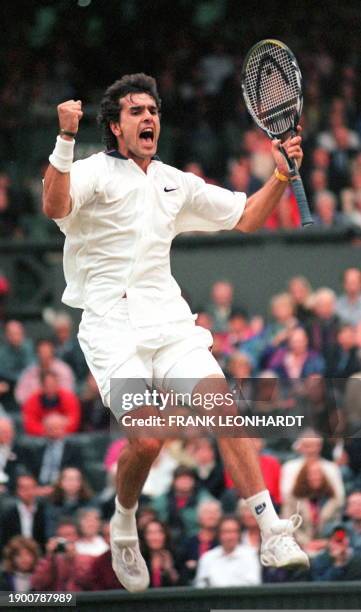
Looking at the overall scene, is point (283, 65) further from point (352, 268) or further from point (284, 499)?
point (352, 268)

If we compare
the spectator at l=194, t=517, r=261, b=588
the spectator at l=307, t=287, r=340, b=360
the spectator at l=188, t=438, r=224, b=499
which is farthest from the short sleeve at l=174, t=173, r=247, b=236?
the spectator at l=307, t=287, r=340, b=360

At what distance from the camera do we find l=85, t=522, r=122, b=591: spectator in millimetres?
9945

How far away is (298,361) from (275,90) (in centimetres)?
550

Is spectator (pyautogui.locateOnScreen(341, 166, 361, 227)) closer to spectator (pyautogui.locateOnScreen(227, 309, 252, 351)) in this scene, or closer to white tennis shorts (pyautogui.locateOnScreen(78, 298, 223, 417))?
spectator (pyautogui.locateOnScreen(227, 309, 252, 351))

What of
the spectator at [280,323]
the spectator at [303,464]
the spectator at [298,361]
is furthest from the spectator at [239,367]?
the spectator at [303,464]

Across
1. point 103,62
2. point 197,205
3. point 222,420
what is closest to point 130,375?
point 222,420

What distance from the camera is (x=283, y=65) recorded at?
830 centimetres

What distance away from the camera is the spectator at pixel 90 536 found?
11054 millimetres

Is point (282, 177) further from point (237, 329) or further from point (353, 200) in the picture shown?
point (353, 200)

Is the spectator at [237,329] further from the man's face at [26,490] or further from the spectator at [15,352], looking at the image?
the man's face at [26,490]

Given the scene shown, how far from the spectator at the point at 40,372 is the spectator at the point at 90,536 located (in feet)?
9.23

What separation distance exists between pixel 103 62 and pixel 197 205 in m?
11.2

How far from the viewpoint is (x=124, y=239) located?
8078 millimetres

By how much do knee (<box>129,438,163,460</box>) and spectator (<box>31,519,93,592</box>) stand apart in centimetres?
225
